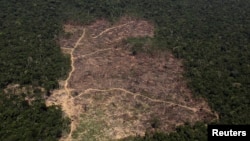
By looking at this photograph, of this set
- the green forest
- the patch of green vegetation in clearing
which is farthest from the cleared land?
the green forest

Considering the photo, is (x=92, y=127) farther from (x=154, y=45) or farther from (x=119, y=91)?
(x=154, y=45)

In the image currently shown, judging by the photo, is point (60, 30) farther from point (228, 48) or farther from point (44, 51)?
point (228, 48)

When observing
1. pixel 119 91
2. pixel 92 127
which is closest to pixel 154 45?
pixel 119 91

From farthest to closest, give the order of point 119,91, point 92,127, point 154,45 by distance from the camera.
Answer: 1. point 154,45
2. point 119,91
3. point 92,127

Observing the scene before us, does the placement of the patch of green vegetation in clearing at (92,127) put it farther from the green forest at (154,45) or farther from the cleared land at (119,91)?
the green forest at (154,45)

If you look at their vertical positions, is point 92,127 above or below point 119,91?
below
